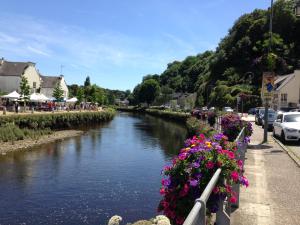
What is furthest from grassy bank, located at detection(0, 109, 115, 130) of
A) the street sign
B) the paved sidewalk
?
the paved sidewalk

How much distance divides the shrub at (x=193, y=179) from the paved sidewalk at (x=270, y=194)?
6.17 ft

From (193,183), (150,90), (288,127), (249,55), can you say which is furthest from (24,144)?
(150,90)

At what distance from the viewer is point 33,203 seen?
1680 cm

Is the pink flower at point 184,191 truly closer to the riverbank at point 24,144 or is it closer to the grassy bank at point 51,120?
the riverbank at point 24,144

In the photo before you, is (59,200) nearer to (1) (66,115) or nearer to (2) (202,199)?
(2) (202,199)

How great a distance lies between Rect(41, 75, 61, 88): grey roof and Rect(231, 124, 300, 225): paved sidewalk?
8007cm

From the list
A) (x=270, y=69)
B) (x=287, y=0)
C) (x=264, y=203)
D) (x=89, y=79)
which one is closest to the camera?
(x=264, y=203)

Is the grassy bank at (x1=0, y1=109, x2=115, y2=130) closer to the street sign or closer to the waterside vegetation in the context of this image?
the waterside vegetation

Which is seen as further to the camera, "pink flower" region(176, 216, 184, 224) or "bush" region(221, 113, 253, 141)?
"bush" region(221, 113, 253, 141)

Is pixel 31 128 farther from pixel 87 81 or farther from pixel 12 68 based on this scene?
pixel 87 81

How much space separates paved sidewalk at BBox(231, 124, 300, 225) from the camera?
7.80m

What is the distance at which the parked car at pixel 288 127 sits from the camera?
22.0m

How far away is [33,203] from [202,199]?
1407 centimetres

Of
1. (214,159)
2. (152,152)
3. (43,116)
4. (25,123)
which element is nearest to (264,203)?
(214,159)
